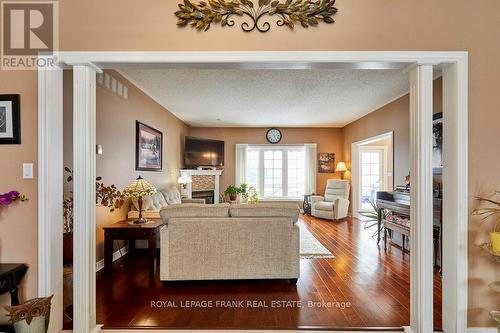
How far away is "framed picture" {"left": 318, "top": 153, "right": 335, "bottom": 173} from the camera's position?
322 inches

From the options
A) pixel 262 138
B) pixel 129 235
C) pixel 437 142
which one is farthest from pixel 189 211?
pixel 262 138

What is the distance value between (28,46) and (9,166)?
35.3 inches

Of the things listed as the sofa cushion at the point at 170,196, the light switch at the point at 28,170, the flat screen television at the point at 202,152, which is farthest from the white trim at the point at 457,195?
the flat screen television at the point at 202,152

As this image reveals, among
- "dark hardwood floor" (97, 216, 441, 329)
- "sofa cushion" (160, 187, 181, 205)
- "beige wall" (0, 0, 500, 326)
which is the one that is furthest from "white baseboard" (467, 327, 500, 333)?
"sofa cushion" (160, 187, 181, 205)

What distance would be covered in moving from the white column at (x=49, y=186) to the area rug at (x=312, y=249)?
292 cm

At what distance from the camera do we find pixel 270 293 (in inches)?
108

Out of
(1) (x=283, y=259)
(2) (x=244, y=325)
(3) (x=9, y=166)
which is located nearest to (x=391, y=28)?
(1) (x=283, y=259)

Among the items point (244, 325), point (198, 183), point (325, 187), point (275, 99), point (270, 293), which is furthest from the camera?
point (325, 187)

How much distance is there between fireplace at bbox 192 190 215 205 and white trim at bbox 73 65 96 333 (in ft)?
16.5

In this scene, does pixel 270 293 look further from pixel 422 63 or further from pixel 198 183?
pixel 198 183

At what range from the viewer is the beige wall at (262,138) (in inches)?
320

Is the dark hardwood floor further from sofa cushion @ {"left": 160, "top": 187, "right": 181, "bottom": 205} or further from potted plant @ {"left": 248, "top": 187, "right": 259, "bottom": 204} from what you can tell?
potted plant @ {"left": 248, "top": 187, "right": 259, "bottom": 204}

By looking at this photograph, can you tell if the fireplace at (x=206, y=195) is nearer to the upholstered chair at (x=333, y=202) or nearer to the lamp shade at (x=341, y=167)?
the upholstered chair at (x=333, y=202)

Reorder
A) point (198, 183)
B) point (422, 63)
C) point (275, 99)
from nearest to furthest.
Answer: point (422, 63), point (275, 99), point (198, 183)
